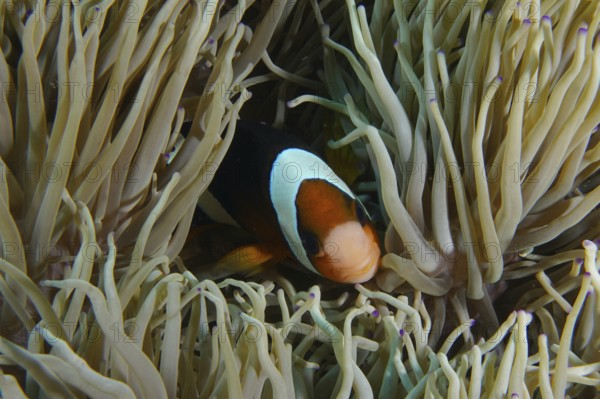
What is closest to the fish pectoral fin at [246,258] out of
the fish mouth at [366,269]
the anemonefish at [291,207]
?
the anemonefish at [291,207]

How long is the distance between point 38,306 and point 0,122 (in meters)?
0.23

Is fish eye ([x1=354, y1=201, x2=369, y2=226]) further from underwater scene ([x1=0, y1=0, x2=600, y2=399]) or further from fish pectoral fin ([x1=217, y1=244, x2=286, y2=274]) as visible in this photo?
fish pectoral fin ([x1=217, y1=244, x2=286, y2=274])

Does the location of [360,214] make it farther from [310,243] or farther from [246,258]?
[246,258]

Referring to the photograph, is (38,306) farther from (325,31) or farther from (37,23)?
(325,31)

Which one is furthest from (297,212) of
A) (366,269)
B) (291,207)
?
(366,269)

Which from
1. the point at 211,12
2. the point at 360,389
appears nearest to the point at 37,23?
the point at 211,12

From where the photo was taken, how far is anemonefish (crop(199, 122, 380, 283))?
0.81 metres

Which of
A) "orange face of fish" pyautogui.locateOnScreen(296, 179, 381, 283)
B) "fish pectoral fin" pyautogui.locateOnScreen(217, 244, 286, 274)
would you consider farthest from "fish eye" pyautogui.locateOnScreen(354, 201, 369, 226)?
"fish pectoral fin" pyautogui.locateOnScreen(217, 244, 286, 274)

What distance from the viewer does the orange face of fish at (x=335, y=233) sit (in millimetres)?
800

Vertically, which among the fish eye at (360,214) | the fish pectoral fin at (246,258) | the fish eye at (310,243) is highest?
the fish eye at (360,214)

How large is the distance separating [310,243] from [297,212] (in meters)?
0.05

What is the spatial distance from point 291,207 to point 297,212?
2cm

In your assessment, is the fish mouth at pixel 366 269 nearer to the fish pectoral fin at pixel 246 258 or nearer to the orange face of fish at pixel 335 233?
the orange face of fish at pixel 335 233

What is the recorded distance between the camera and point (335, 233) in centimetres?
80
